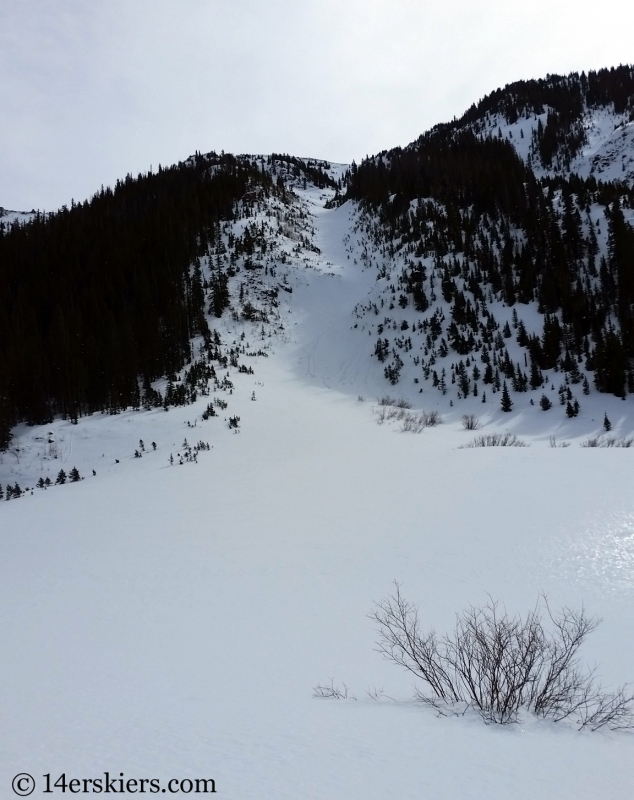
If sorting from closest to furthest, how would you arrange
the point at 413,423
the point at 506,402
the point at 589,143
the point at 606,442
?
the point at 606,442 → the point at 413,423 → the point at 506,402 → the point at 589,143

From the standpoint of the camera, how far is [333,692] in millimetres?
3605

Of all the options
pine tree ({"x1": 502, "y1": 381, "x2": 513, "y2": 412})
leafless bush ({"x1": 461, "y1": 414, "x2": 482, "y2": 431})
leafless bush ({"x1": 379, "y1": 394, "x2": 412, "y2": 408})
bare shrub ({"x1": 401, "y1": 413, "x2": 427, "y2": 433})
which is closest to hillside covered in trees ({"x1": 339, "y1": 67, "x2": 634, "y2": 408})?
pine tree ({"x1": 502, "y1": 381, "x2": 513, "y2": 412})

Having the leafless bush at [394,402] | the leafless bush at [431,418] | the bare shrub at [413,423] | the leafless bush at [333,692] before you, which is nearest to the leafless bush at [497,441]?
the bare shrub at [413,423]

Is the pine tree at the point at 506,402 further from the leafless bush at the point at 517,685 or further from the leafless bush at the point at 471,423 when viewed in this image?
the leafless bush at the point at 517,685

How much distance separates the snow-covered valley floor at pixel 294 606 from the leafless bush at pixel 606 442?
14.9 feet

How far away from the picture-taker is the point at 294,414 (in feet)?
70.5

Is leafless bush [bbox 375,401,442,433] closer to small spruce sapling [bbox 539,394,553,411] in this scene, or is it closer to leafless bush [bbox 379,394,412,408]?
leafless bush [bbox 379,394,412,408]

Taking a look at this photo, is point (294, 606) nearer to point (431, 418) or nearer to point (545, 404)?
point (431, 418)

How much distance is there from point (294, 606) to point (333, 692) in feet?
6.45

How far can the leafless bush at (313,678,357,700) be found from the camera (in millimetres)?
3547

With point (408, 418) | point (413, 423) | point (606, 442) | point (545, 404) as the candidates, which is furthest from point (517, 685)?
point (545, 404)

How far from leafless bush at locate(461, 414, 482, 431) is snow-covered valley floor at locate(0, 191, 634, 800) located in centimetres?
638

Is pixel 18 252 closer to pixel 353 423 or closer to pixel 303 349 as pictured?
pixel 303 349

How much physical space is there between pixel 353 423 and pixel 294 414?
338 cm
